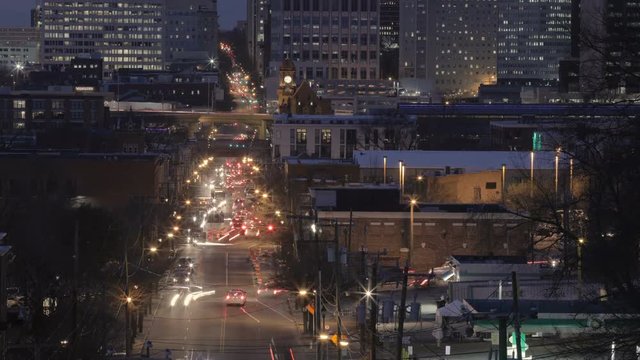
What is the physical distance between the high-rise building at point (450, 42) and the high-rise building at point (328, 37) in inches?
1645

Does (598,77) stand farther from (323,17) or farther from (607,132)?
(323,17)

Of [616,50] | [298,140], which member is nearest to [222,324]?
[616,50]

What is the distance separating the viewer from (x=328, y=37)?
435ft

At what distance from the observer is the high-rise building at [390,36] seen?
17023cm

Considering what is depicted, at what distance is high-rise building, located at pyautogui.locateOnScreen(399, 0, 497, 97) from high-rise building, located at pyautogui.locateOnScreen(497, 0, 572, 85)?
1851 millimetres

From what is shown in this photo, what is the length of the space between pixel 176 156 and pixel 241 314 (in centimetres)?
4824

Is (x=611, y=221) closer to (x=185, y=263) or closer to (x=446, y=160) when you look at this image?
(x=185, y=263)

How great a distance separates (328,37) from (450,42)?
49.6 m

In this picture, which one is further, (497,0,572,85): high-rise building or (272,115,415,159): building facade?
(497,0,572,85): high-rise building

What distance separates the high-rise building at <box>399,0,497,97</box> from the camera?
17662 centimetres

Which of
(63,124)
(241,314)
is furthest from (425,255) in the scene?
(63,124)

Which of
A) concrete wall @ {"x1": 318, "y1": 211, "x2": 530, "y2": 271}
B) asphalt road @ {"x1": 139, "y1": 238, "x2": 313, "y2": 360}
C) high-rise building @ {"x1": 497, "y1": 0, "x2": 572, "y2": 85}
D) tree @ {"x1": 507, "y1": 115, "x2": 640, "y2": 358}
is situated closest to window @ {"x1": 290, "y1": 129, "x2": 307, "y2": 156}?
asphalt road @ {"x1": 139, "y1": 238, "x2": 313, "y2": 360}

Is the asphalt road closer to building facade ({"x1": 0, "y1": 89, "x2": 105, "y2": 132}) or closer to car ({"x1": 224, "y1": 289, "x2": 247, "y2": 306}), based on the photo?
car ({"x1": 224, "y1": 289, "x2": 247, "y2": 306})

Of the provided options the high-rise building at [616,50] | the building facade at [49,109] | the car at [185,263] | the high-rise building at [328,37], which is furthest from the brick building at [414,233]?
the high-rise building at [328,37]
